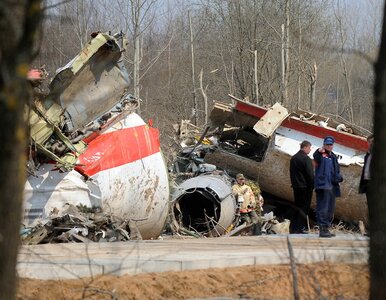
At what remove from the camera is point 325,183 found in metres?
11.0

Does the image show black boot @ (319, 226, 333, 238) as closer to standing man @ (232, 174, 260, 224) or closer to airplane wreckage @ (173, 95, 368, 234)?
airplane wreckage @ (173, 95, 368, 234)

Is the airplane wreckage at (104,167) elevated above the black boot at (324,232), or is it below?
above

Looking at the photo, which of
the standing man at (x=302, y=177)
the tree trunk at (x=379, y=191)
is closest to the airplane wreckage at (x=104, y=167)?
the standing man at (x=302, y=177)

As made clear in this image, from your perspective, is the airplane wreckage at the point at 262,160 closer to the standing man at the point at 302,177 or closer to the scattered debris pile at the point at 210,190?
the scattered debris pile at the point at 210,190

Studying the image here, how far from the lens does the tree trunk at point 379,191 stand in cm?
456

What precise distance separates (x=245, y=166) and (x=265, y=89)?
61.2 ft

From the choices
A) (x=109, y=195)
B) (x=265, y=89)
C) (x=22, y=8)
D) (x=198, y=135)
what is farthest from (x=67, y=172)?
(x=265, y=89)

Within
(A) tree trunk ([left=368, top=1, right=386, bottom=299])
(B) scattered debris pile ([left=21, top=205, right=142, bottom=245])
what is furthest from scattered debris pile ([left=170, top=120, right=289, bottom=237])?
(A) tree trunk ([left=368, top=1, right=386, bottom=299])

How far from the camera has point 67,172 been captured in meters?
11.7

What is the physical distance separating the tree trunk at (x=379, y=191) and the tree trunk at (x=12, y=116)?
211 centimetres

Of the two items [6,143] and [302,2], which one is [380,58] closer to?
[6,143]

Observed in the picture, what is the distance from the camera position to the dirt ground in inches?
277

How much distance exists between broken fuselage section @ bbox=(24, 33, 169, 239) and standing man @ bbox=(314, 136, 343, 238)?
3.12 metres

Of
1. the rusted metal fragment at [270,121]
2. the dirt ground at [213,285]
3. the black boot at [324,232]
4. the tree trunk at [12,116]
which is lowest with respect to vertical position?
the dirt ground at [213,285]
